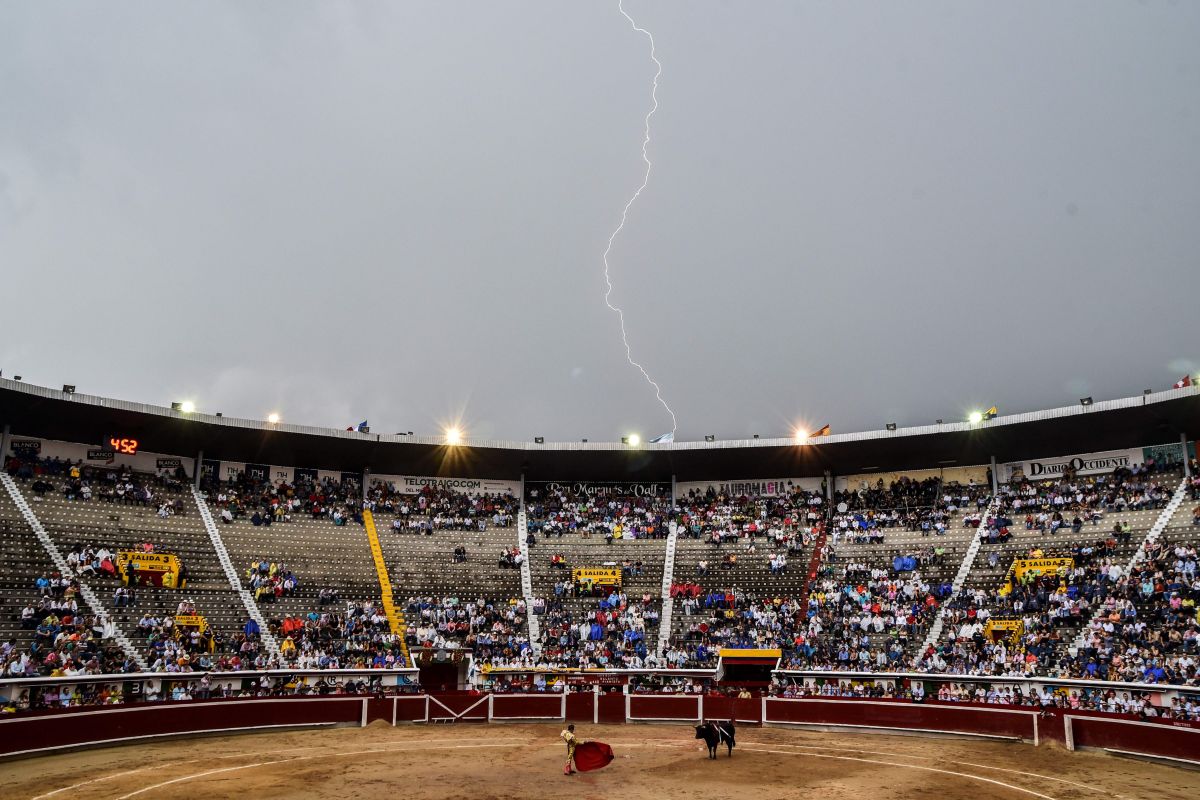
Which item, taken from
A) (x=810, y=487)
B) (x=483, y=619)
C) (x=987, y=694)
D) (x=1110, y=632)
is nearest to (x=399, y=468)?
(x=483, y=619)

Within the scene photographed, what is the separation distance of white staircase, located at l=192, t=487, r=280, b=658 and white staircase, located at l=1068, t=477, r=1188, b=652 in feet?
98.5

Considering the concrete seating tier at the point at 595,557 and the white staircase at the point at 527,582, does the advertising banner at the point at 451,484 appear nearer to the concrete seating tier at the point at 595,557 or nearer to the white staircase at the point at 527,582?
the white staircase at the point at 527,582

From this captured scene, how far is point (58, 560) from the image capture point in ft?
111

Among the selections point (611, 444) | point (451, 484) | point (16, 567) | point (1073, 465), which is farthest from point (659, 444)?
point (16, 567)

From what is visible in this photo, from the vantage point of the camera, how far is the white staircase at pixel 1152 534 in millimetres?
32188

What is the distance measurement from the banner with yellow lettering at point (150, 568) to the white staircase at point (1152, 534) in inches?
1362

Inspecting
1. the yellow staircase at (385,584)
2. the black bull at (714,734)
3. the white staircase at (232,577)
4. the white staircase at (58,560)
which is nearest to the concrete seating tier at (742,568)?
the yellow staircase at (385,584)

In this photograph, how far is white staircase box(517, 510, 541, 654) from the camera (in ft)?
127

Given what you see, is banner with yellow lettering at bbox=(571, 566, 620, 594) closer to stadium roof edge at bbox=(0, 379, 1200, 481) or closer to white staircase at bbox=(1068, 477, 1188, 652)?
stadium roof edge at bbox=(0, 379, 1200, 481)

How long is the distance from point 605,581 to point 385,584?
10.2m

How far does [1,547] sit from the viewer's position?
108 ft

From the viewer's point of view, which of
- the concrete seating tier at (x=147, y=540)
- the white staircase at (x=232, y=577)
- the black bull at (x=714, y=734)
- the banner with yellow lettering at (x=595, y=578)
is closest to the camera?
the black bull at (x=714, y=734)

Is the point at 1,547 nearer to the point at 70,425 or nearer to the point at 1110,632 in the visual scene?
the point at 70,425

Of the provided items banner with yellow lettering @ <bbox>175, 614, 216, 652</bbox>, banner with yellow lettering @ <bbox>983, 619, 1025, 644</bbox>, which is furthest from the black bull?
banner with yellow lettering @ <bbox>175, 614, 216, 652</bbox>
